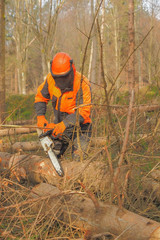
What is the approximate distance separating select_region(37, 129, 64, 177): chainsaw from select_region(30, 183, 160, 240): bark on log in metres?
0.78

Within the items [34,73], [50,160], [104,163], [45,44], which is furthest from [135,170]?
[34,73]

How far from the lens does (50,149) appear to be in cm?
346

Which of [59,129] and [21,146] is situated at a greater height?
[59,129]

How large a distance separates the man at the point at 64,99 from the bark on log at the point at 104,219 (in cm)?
128

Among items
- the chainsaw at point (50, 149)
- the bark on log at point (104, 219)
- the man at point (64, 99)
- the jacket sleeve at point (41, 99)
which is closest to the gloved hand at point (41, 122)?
the man at point (64, 99)

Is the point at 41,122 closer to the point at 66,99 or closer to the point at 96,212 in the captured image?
the point at 66,99

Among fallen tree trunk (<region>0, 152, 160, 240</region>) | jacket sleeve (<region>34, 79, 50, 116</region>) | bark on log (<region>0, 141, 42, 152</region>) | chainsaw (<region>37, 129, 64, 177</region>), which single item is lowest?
bark on log (<region>0, 141, 42, 152</region>)

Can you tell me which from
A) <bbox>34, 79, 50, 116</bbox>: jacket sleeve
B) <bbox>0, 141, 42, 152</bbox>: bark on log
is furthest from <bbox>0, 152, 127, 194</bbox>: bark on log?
<bbox>0, 141, 42, 152</bbox>: bark on log

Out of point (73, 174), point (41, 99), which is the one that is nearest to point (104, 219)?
point (73, 174)

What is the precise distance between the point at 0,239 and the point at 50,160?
133 cm

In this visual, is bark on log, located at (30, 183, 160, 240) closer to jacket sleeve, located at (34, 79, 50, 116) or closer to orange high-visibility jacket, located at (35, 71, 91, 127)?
orange high-visibility jacket, located at (35, 71, 91, 127)

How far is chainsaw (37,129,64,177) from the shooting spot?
332 centimetres

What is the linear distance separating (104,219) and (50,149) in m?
1.55

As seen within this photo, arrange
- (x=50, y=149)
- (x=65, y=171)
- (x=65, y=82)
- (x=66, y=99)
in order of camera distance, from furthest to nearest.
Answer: (x=66, y=99), (x=65, y=82), (x=50, y=149), (x=65, y=171)
